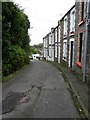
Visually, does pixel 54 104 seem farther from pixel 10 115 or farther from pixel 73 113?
pixel 10 115

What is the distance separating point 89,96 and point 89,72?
2.02 meters

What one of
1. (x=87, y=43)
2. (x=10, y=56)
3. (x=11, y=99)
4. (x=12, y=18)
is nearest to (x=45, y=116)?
(x=11, y=99)

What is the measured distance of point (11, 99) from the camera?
5.97 metres

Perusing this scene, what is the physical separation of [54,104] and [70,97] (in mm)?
1037

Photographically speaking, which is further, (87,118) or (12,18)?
(12,18)

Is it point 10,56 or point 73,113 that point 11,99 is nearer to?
point 73,113

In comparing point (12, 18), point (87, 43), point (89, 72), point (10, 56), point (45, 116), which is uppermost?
point (12, 18)

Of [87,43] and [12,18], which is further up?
[12,18]

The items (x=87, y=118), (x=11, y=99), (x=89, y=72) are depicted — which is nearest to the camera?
(x=87, y=118)

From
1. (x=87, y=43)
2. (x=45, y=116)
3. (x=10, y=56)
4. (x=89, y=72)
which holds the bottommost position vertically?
(x=45, y=116)

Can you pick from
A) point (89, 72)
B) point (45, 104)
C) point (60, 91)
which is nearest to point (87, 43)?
point (89, 72)

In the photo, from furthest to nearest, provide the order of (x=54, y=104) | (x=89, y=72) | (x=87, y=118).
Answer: (x=89, y=72) < (x=54, y=104) < (x=87, y=118)

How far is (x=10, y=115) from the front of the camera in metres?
4.63

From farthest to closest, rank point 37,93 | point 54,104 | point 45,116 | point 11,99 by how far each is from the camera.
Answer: point 37,93 → point 11,99 → point 54,104 → point 45,116
